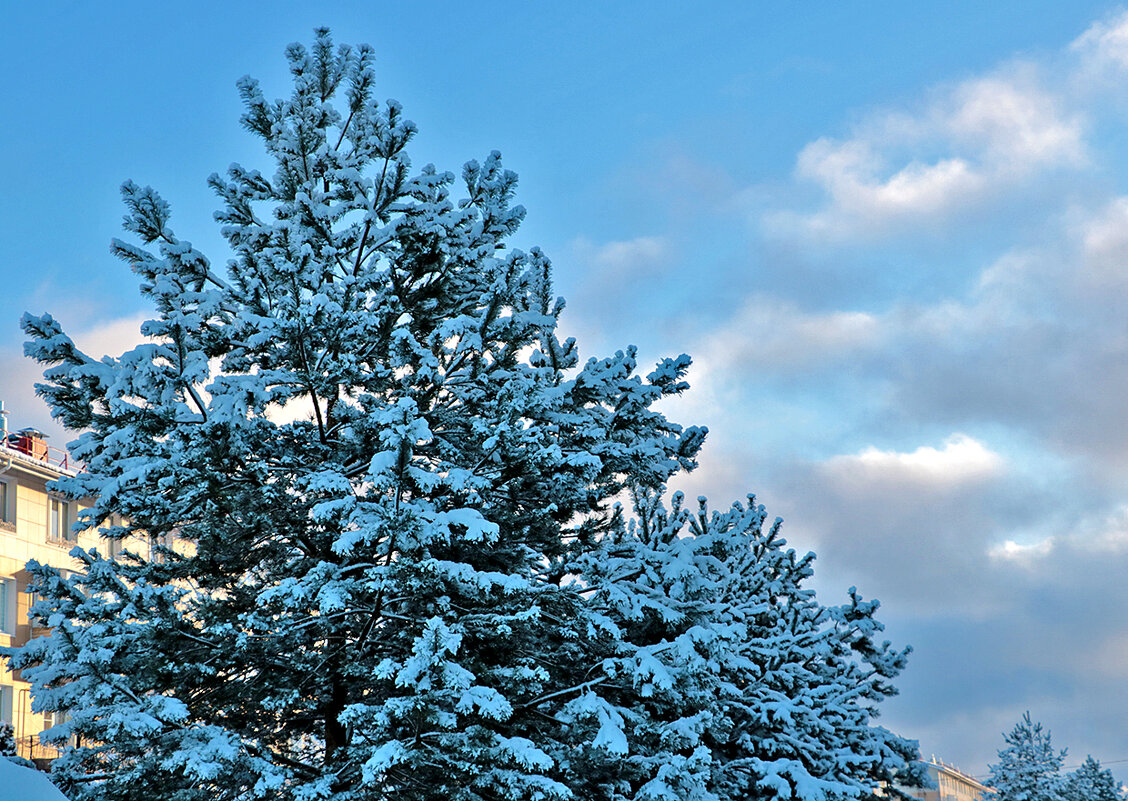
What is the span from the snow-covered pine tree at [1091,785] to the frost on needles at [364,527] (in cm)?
3853

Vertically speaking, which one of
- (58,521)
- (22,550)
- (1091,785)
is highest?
(58,521)

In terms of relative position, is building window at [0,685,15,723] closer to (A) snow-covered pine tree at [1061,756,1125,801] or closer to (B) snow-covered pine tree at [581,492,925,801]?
(B) snow-covered pine tree at [581,492,925,801]

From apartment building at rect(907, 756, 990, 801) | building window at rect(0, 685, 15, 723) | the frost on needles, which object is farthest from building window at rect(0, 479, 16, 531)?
apartment building at rect(907, 756, 990, 801)

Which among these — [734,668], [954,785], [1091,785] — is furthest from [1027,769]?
[954,785]

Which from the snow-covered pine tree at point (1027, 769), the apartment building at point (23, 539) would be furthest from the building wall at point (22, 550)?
the snow-covered pine tree at point (1027, 769)

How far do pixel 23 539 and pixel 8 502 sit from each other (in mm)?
1203

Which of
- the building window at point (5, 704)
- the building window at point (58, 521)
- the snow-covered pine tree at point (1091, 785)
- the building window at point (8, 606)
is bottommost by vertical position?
the snow-covered pine tree at point (1091, 785)

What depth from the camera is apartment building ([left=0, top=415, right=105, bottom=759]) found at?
3080cm

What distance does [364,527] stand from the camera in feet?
35.7

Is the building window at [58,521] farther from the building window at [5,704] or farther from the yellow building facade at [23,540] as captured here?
the building window at [5,704]

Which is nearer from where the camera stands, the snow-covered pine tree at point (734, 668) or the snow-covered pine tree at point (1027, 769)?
the snow-covered pine tree at point (734, 668)

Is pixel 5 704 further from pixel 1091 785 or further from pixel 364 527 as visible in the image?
pixel 1091 785

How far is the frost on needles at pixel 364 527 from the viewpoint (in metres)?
10.7

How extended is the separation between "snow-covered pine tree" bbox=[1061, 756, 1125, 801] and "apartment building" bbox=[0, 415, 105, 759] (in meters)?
40.0
